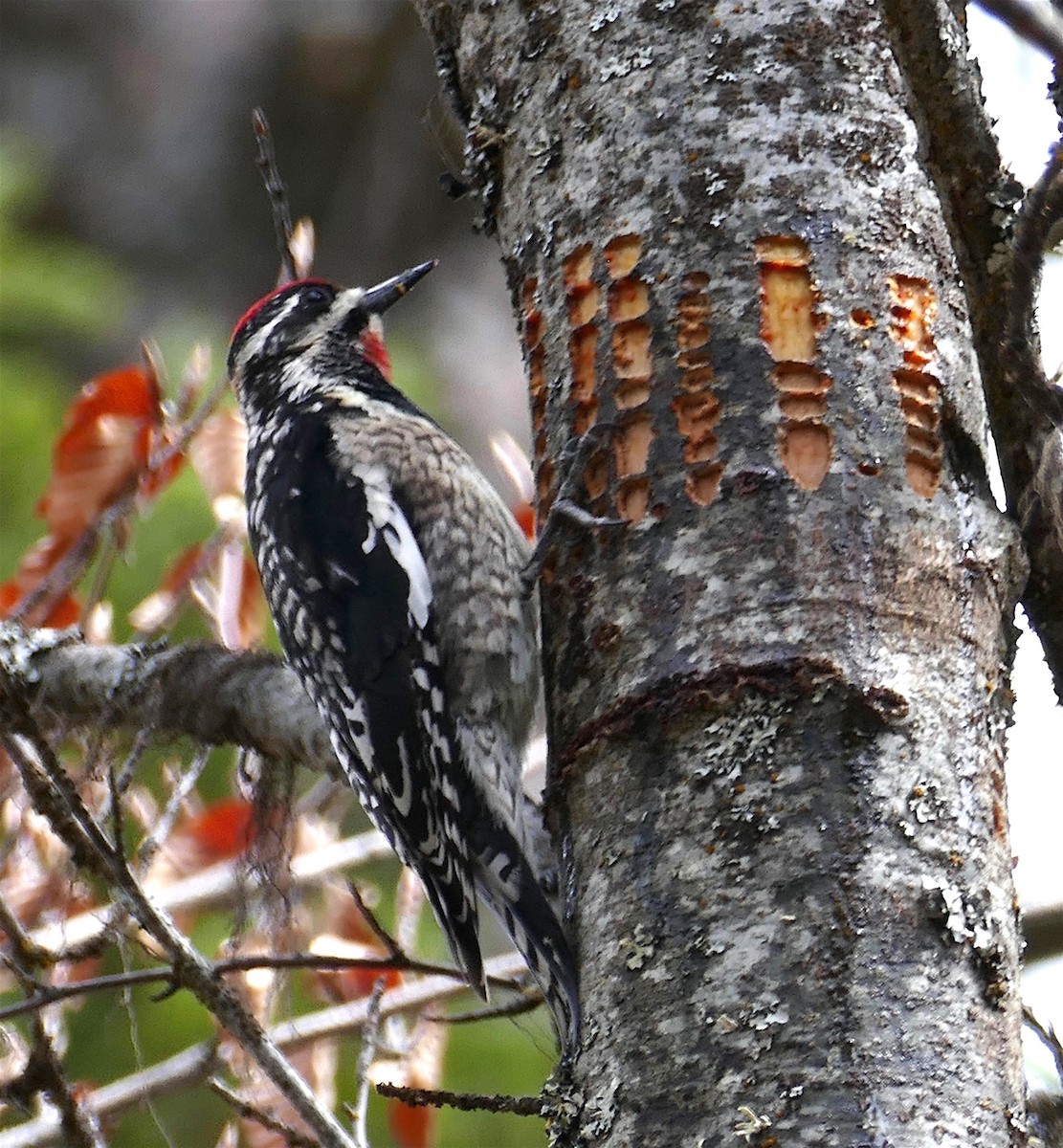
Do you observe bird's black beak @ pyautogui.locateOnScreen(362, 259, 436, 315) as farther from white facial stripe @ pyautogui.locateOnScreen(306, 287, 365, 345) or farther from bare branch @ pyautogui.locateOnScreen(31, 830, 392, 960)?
bare branch @ pyautogui.locateOnScreen(31, 830, 392, 960)

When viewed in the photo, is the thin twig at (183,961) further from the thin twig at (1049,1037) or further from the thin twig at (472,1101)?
the thin twig at (1049,1037)

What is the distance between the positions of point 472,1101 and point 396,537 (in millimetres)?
1379

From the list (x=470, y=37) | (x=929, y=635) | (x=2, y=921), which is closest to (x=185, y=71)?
(x=470, y=37)

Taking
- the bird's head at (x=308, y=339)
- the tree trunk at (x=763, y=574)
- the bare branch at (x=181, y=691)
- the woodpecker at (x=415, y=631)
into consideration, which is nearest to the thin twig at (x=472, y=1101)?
the tree trunk at (x=763, y=574)

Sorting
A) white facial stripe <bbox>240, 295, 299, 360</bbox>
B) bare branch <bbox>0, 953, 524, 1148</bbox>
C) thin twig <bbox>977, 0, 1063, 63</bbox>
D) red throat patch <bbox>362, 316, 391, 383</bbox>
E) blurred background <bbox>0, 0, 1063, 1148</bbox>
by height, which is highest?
blurred background <bbox>0, 0, 1063, 1148</bbox>

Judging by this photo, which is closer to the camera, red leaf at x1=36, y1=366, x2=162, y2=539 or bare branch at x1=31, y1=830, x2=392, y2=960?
red leaf at x1=36, y1=366, x2=162, y2=539

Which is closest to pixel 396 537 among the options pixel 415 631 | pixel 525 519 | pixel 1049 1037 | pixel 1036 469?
pixel 415 631

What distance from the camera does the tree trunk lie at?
60.2 inches

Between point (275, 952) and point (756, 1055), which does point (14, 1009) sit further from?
point (756, 1055)

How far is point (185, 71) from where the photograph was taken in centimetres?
774

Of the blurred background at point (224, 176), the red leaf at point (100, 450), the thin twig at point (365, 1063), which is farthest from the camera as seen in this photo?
the blurred background at point (224, 176)

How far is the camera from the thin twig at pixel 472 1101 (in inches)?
69.1

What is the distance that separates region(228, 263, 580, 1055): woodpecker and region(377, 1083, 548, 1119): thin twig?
440 millimetres

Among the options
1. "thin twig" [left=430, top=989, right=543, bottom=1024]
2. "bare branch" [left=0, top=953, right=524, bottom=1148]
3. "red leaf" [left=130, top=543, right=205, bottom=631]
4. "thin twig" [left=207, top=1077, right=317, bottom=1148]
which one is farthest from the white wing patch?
"thin twig" [left=207, top=1077, right=317, bottom=1148]
